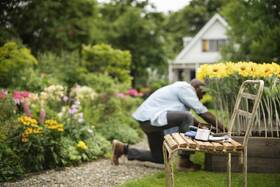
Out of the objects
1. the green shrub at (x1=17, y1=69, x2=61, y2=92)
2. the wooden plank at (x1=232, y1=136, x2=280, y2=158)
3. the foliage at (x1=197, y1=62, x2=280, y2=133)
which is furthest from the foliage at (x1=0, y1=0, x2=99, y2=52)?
the wooden plank at (x1=232, y1=136, x2=280, y2=158)

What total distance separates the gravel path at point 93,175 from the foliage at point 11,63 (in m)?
3.67

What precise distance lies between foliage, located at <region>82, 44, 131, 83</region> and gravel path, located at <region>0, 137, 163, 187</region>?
867 centimetres

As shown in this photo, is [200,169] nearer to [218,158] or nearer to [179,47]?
[218,158]

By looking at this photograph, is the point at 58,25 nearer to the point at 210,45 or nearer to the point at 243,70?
A: the point at 243,70

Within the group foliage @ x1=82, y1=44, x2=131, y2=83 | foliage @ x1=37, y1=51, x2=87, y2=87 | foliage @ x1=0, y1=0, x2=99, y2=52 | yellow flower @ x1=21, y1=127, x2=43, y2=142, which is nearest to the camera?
yellow flower @ x1=21, y1=127, x2=43, y2=142

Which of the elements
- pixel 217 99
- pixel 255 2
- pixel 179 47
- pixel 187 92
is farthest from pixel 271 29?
Answer: pixel 179 47

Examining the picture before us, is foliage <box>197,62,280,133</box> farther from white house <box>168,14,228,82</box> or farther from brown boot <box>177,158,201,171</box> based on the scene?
white house <box>168,14,228,82</box>

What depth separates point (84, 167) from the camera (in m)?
6.18

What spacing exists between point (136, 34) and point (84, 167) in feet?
65.9

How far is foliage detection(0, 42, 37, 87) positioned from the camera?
9127 millimetres

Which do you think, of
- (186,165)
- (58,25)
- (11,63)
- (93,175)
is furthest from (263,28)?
(58,25)

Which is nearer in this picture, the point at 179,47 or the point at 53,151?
the point at 53,151

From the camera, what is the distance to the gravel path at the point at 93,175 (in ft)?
17.0

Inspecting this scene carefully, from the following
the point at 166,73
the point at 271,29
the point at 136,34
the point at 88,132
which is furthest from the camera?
the point at 166,73
